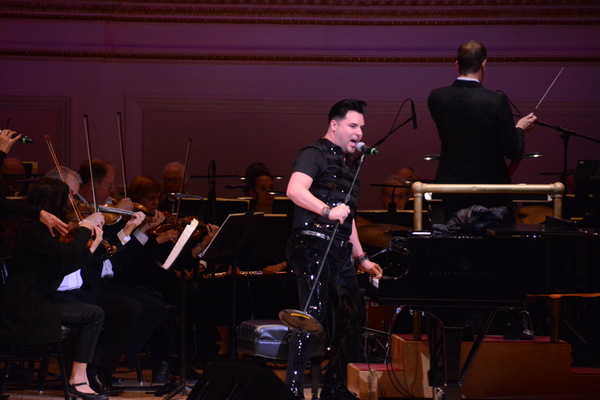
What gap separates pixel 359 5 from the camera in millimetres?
8062

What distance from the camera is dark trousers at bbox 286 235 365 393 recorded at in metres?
4.02

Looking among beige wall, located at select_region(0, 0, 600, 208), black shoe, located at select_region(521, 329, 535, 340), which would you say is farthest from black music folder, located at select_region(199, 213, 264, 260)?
beige wall, located at select_region(0, 0, 600, 208)

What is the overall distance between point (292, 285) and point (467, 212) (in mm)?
2357

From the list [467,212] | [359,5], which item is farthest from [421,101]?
[467,212]

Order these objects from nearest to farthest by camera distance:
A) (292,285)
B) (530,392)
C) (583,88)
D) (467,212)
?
1. (467,212)
2. (530,392)
3. (292,285)
4. (583,88)

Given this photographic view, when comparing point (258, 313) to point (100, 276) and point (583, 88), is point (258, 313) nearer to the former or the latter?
point (100, 276)

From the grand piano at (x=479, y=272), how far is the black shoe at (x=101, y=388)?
2.06 m

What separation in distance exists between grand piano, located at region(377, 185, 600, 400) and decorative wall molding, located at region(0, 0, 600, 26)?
4677mm

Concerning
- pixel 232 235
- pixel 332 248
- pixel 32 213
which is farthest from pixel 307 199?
pixel 32 213

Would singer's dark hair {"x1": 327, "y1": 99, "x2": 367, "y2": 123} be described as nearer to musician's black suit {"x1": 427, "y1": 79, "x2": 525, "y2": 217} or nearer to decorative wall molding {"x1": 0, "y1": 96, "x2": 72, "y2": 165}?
musician's black suit {"x1": 427, "y1": 79, "x2": 525, "y2": 217}

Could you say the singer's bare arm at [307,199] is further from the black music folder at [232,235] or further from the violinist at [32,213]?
the violinist at [32,213]

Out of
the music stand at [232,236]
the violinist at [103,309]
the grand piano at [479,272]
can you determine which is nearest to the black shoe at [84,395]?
the violinist at [103,309]

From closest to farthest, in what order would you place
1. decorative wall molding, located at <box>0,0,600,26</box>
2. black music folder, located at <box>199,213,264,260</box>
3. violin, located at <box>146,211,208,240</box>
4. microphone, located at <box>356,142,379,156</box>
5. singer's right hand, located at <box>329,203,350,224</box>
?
singer's right hand, located at <box>329,203,350,224</box> < microphone, located at <box>356,142,379,156</box> < black music folder, located at <box>199,213,264,260</box> < violin, located at <box>146,211,208,240</box> < decorative wall molding, located at <box>0,0,600,26</box>

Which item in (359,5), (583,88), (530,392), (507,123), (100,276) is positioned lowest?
(530,392)
